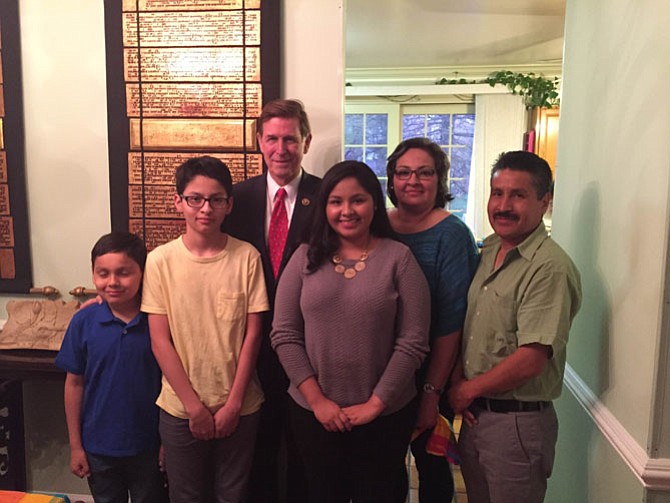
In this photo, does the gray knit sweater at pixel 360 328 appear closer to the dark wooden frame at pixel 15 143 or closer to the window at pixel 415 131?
the dark wooden frame at pixel 15 143

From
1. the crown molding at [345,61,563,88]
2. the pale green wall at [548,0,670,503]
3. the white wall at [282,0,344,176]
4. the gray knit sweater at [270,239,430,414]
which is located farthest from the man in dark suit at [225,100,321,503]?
the crown molding at [345,61,563,88]

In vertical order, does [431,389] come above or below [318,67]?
below

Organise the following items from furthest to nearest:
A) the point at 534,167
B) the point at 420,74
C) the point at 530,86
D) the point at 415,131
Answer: the point at 415,131, the point at 420,74, the point at 530,86, the point at 534,167

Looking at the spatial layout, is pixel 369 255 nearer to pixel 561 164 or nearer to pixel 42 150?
pixel 561 164

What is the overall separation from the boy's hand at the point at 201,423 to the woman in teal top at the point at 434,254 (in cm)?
59

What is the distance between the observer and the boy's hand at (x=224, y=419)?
1443 mm

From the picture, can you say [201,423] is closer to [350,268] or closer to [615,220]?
[350,268]

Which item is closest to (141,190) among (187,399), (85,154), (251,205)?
(85,154)

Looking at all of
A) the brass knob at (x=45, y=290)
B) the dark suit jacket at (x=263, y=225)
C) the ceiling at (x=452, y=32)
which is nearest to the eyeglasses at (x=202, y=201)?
the dark suit jacket at (x=263, y=225)

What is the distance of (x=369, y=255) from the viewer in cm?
135

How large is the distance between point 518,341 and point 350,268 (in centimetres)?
48

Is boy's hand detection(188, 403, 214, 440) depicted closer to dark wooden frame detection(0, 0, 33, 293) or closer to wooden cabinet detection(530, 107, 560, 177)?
dark wooden frame detection(0, 0, 33, 293)

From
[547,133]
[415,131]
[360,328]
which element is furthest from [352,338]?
[415,131]

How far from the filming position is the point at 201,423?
1.43m
